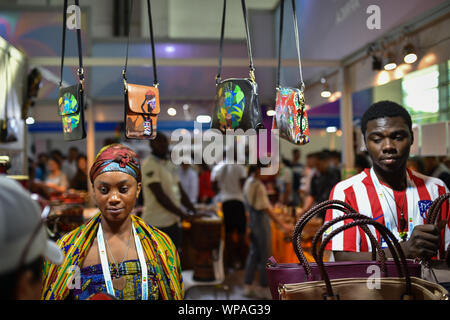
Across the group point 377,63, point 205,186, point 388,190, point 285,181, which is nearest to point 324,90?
point 377,63

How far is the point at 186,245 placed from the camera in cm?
615

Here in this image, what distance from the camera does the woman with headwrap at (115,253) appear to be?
1552 millimetres

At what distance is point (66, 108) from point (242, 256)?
199 inches

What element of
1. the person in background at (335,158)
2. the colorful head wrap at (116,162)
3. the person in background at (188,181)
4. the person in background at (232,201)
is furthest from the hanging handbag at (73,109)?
the person in background at (188,181)

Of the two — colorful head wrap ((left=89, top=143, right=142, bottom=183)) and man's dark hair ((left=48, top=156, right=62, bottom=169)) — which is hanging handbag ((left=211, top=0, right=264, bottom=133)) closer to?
colorful head wrap ((left=89, top=143, right=142, bottom=183))

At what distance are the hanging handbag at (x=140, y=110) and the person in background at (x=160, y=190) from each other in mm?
1852

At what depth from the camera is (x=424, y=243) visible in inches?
60.1

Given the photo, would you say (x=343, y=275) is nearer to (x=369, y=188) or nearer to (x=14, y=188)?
(x=369, y=188)

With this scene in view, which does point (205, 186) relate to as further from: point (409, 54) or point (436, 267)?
point (436, 267)

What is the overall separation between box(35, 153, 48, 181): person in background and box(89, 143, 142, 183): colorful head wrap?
5963mm

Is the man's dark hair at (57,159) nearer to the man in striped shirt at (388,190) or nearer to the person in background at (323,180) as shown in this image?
the person in background at (323,180)

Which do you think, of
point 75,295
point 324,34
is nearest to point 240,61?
point 324,34

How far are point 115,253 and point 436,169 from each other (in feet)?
7.20
